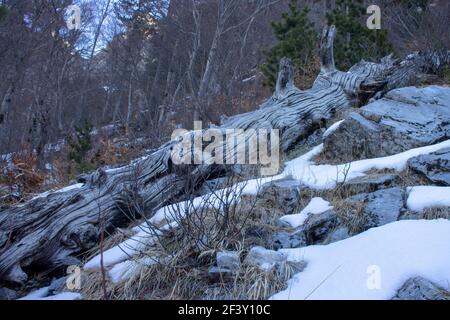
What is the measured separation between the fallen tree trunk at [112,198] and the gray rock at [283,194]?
725 mm

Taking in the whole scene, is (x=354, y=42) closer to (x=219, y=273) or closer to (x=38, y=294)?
(x=219, y=273)

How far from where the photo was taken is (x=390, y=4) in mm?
14430

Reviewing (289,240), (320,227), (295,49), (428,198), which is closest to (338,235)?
(320,227)

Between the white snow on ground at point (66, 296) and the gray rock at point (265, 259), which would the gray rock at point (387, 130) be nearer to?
the gray rock at point (265, 259)

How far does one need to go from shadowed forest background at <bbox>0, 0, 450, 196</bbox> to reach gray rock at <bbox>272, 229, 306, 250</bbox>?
2.81 meters

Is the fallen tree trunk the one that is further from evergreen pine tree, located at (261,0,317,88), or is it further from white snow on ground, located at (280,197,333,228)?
evergreen pine tree, located at (261,0,317,88)

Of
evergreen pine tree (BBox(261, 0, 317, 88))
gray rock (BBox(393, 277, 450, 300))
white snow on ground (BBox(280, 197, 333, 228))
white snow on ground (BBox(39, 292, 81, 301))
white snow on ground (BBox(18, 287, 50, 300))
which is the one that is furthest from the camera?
evergreen pine tree (BBox(261, 0, 317, 88))

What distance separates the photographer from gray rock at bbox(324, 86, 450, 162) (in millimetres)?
6098

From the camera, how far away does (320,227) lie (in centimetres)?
418

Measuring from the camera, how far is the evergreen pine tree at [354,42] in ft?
35.1

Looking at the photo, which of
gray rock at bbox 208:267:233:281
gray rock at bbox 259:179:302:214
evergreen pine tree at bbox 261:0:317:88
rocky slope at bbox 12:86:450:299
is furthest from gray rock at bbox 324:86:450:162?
evergreen pine tree at bbox 261:0:317:88

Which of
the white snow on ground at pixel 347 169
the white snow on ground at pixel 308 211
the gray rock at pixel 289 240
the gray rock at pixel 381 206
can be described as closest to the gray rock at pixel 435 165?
the white snow on ground at pixel 347 169

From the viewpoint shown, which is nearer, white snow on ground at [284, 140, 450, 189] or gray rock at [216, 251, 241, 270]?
gray rock at [216, 251, 241, 270]
